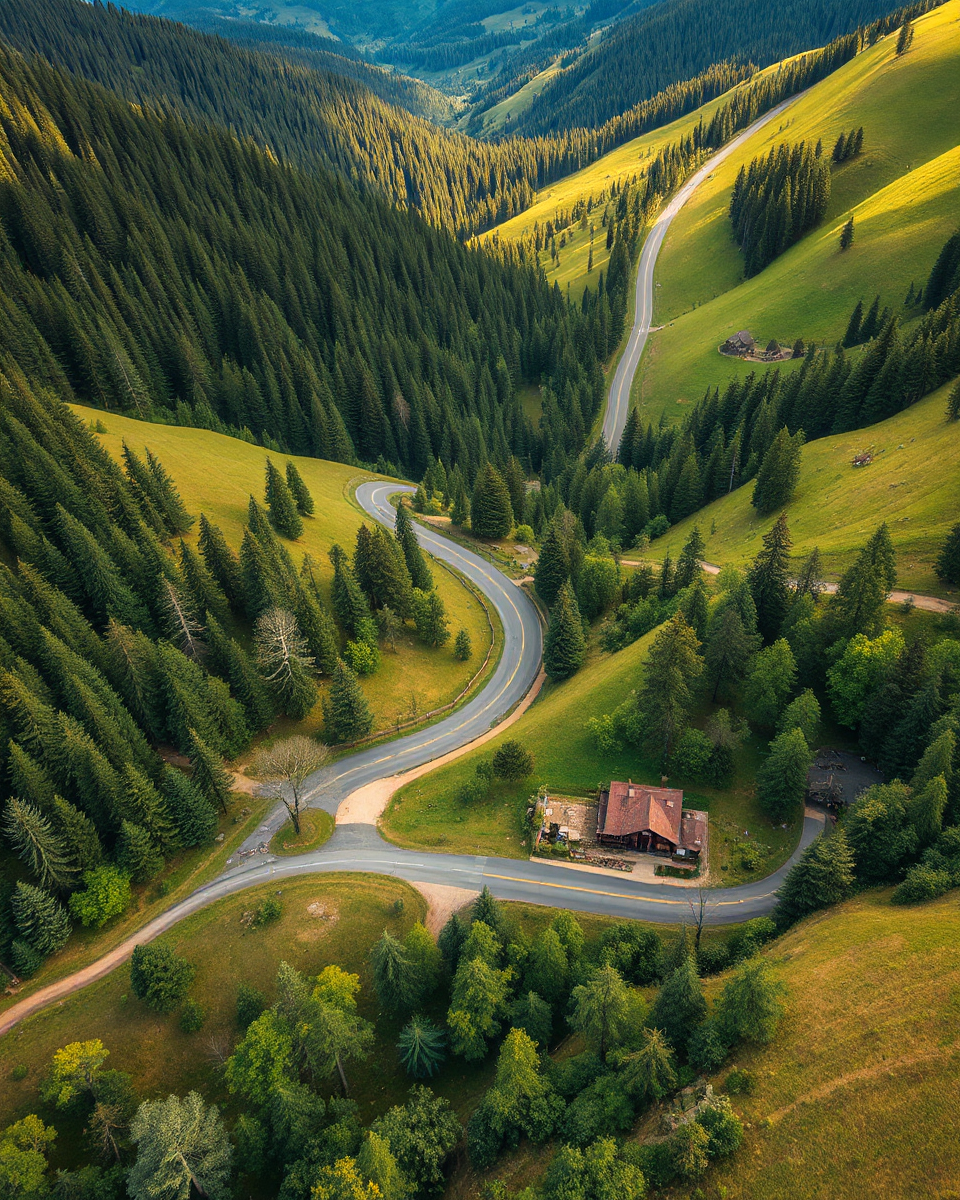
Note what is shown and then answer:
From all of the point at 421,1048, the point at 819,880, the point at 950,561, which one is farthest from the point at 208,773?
the point at 950,561

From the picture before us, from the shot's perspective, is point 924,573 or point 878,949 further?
point 924,573

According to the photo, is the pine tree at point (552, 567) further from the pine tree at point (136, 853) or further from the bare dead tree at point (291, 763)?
the pine tree at point (136, 853)

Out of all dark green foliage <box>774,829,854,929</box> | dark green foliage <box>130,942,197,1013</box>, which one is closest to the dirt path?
dark green foliage <box>130,942,197,1013</box>

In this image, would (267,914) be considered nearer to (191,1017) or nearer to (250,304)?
(191,1017)

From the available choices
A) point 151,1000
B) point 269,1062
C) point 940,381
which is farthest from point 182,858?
point 940,381

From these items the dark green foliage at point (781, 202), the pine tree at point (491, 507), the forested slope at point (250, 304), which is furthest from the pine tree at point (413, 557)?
the dark green foliage at point (781, 202)

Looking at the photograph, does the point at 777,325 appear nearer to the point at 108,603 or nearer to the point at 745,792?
the point at 745,792

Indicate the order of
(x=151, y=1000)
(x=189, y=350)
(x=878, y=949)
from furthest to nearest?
(x=189, y=350) → (x=151, y=1000) → (x=878, y=949)
